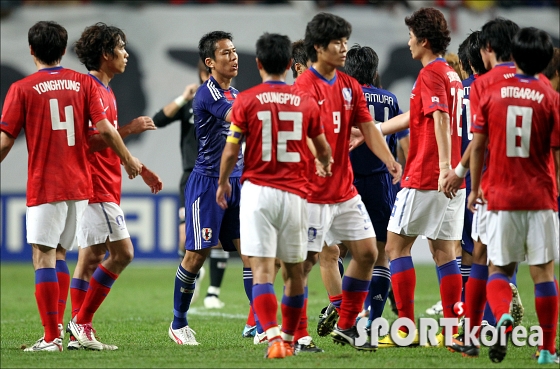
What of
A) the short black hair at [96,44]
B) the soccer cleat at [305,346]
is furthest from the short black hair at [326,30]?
the soccer cleat at [305,346]

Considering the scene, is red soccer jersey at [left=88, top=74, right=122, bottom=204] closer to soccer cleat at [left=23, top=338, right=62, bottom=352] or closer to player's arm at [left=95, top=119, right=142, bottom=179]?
player's arm at [left=95, top=119, right=142, bottom=179]

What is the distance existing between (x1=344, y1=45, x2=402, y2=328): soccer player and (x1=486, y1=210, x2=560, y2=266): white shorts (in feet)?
6.16

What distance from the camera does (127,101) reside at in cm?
1545

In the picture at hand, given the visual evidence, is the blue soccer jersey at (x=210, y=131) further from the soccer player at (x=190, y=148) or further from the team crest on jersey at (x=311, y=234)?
the soccer player at (x=190, y=148)

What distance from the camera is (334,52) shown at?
610 cm

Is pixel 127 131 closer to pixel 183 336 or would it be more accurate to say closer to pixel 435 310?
pixel 183 336

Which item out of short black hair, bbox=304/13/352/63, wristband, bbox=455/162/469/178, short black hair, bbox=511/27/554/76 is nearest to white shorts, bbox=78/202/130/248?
short black hair, bbox=304/13/352/63

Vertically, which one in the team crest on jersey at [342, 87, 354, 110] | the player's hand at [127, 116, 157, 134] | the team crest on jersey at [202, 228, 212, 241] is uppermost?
the team crest on jersey at [342, 87, 354, 110]

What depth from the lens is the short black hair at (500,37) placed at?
6.01 metres

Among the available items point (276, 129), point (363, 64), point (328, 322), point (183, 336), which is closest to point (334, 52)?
point (276, 129)

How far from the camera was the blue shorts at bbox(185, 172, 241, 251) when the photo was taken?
6.93 m

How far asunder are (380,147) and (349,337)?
4.62 feet

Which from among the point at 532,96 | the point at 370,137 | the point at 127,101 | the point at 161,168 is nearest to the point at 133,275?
the point at 161,168

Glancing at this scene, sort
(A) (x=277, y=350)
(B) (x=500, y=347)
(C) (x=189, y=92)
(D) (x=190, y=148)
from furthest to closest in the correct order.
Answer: (D) (x=190, y=148) < (C) (x=189, y=92) < (A) (x=277, y=350) < (B) (x=500, y=347)
